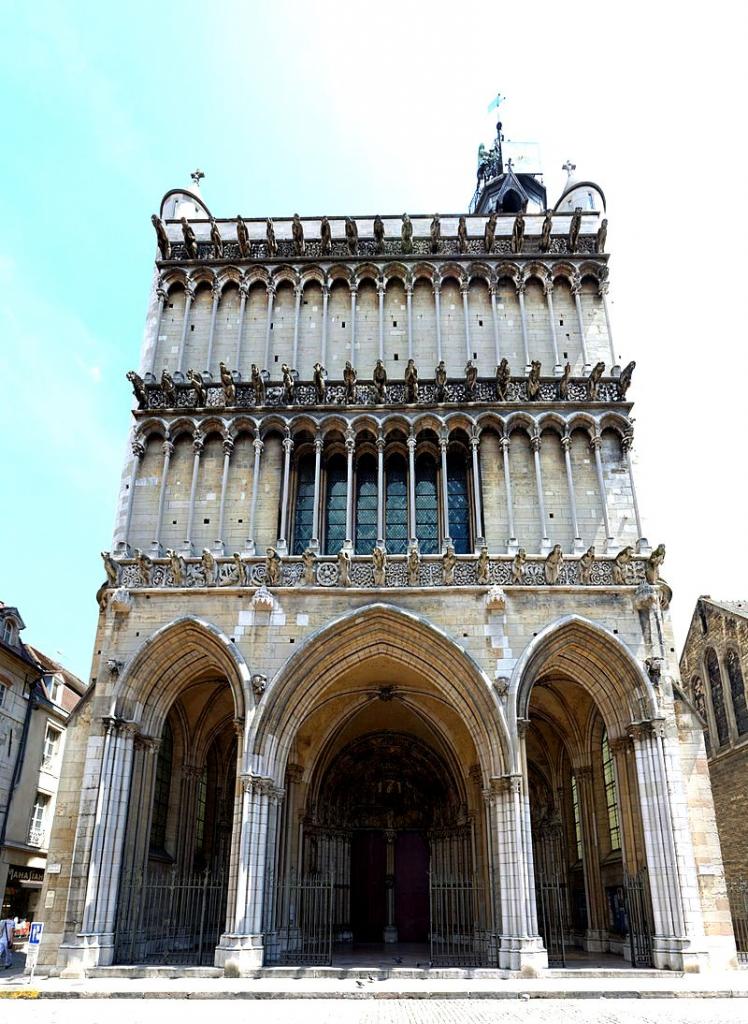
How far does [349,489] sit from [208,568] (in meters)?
3.75

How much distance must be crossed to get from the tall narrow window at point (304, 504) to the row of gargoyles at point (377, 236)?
244 inches

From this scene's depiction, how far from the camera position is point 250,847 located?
48.9ft

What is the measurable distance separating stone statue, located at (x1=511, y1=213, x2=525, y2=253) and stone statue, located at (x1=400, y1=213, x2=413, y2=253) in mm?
2797

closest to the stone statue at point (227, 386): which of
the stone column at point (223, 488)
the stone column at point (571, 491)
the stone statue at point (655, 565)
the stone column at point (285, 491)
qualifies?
the stone column at point (223, 488)

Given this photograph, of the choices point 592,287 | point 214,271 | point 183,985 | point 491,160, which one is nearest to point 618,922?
point 183,985

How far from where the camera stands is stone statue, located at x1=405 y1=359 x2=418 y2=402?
18.8 m

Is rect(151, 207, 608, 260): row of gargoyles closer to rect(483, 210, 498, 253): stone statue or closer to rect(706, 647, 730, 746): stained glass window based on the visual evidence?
rect(483, 210, 498, 253): stone statue

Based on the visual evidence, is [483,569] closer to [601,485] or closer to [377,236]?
[601,485]

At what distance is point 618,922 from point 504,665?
6.40m

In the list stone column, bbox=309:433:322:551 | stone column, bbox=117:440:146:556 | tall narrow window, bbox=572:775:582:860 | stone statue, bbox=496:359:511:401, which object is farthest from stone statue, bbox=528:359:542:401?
stone column, bbox=117:440:146:556

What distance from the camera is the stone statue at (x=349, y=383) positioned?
742 inches

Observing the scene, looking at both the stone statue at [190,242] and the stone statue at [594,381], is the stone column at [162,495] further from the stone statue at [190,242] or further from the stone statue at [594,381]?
the stone statue at [594,381]

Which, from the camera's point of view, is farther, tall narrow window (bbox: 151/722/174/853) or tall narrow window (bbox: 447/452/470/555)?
tall narrow window (bbox: 447/452/470/555)

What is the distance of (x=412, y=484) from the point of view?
18.2 m
